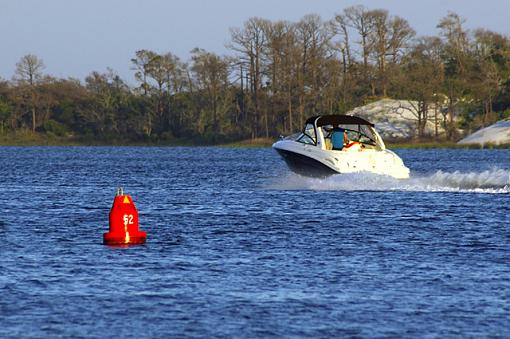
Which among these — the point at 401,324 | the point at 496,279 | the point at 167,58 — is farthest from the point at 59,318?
the point at 167,58

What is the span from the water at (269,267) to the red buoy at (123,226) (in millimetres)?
442

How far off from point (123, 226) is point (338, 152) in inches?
789

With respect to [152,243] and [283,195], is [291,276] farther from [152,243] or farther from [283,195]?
[283,195]

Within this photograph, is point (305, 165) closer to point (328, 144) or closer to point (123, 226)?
point (328, 144)

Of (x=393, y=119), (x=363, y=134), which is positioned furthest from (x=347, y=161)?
(x=393, y=119)

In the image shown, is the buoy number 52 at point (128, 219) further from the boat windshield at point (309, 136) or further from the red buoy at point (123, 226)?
the boat windshield at point (309, 136)

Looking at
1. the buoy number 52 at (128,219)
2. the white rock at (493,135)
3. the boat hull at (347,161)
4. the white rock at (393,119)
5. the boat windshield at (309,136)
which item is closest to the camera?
the buoy number 52 at (128,219)

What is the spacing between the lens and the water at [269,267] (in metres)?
20.4

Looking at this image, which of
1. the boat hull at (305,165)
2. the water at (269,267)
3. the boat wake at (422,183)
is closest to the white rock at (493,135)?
the boat hull at (305,165)

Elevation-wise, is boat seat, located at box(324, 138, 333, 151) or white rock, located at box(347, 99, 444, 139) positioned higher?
white rock, located at box(347, 99, 444, 139)

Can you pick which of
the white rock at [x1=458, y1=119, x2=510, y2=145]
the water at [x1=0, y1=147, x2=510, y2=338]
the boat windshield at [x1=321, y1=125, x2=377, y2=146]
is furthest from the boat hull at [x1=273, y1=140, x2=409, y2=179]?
the white rock at [x1=458, y1=119, x2=510, y2=145]

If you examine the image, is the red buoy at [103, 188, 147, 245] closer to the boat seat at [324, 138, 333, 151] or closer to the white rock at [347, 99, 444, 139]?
the boat seat at [324, 138, 333, 151]

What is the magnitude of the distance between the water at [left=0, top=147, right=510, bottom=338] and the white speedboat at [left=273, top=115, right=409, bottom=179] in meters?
0.88

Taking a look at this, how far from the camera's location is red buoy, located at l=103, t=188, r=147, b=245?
29.9 meters
